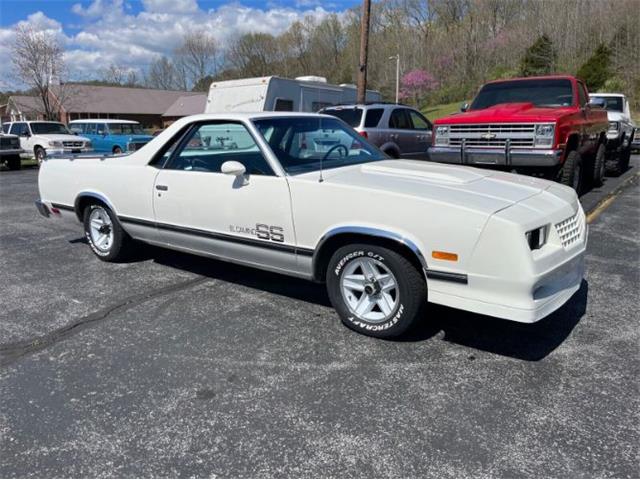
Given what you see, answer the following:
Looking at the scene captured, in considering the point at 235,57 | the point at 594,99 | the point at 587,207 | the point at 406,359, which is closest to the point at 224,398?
the point at 406,359

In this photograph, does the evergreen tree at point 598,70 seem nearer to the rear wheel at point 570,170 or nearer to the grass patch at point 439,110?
the grass patch at point 439,110

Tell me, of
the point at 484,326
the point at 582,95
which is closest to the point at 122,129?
the point at 582,95

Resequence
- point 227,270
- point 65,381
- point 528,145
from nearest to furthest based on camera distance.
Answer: point 65,381 → point 227,270 → point 528,145

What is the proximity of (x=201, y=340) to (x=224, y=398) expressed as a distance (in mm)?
824

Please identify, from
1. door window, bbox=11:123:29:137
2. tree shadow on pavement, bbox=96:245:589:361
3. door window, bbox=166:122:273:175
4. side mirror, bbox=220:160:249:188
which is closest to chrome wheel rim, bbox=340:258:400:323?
tree shadow on pavement, bbox=96:245:589:361

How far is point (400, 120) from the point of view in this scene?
35.2 feet

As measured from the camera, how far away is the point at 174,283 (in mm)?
4902

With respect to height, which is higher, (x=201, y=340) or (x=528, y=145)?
(x=528, y=145)

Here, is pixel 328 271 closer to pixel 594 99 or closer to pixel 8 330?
pixel 8 330

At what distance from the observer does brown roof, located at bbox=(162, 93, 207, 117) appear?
58469mm

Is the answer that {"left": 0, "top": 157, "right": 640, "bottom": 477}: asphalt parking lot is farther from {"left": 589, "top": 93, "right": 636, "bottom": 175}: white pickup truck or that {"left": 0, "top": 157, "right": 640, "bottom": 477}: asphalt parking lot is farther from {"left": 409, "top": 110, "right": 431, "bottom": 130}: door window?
{"left": 589, "top": 93, "right": 636, "bottom": 175}: white pickup truck

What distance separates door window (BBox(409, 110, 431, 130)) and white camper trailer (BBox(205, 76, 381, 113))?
376 cm

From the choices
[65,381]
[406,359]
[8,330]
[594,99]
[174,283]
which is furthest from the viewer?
[594,99]

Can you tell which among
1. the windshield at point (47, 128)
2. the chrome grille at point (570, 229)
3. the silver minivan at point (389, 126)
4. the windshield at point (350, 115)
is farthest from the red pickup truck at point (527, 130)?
the windshield at point (47, 128)
